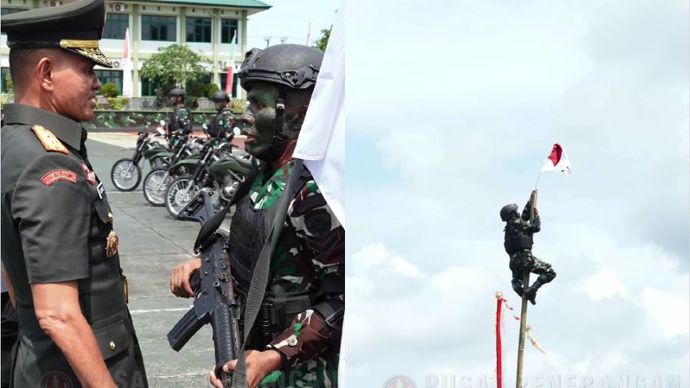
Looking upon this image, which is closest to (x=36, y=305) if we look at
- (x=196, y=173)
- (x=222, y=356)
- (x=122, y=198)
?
(x=222, y=356)

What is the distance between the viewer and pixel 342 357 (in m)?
2.43

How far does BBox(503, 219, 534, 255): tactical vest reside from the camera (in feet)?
7.82

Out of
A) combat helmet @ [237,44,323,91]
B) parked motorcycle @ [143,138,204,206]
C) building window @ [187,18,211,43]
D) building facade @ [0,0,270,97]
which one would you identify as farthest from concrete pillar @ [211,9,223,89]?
combat helmet @ [237,44,323,91]

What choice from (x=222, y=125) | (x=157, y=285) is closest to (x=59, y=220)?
(x=157, y=285)

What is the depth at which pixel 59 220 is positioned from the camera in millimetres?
2414

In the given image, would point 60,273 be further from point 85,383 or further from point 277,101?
point 277,101

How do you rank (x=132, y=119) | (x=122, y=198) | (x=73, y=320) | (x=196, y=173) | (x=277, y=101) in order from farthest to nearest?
(x=132, y=119), (x=122, y=198), (x=196, y=173), (x=277, y=101), (x=73, y=320)

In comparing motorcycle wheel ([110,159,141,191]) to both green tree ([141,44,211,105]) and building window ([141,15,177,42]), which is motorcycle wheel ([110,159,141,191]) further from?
Answer: building window ([141,15,177,42])

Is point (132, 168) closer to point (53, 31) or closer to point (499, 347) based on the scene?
point (53, 31)

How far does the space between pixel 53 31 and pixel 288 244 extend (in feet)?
2.95

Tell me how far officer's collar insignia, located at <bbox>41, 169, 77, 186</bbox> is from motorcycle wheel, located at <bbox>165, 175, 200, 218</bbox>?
1075 cm

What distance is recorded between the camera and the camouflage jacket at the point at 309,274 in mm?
2611

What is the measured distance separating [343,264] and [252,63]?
2.28ft

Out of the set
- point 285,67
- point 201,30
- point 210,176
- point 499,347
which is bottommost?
point 499,347
